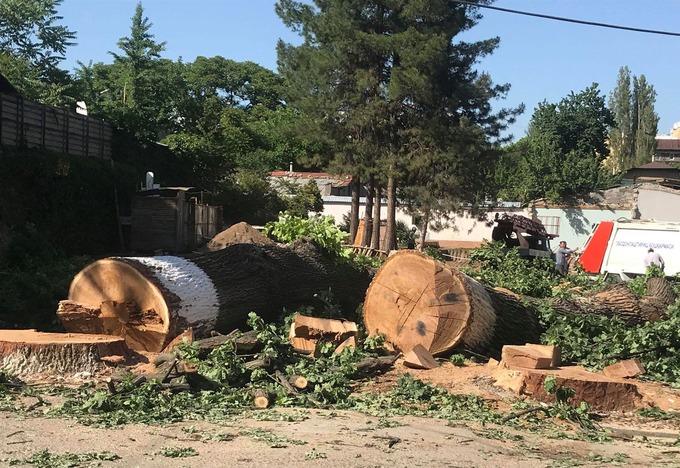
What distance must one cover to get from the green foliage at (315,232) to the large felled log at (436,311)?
110 inches

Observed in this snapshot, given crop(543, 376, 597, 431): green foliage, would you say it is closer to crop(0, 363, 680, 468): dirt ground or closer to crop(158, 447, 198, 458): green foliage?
crop(0, 363, 680, 468): dirt ground

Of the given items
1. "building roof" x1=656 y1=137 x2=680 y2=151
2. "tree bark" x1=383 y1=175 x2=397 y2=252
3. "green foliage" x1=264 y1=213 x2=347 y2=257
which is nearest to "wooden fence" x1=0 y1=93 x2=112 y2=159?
"green foliage" x1=264 y1=213 x2=347 y2=257

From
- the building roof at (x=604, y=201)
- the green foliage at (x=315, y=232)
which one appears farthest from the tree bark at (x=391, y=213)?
the green foliage at (x=315, y=232)

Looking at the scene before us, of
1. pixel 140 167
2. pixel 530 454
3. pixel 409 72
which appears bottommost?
pixel 530 454

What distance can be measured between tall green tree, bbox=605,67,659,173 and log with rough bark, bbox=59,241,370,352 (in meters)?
68.2

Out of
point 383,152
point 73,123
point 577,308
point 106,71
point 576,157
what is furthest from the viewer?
point 106,71

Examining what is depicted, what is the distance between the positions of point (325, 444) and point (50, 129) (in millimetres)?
17076

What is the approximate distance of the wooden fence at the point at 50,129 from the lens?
18391 millimetres

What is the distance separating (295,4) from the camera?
2780 cm

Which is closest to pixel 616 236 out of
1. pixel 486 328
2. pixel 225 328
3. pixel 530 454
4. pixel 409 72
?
pixel 409 72

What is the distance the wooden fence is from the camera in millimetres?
18391

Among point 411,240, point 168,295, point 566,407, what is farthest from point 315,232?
point 411,240

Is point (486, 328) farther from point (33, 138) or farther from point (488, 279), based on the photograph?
point (33, 138)

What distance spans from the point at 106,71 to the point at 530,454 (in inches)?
2068
